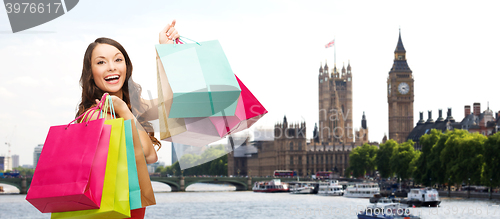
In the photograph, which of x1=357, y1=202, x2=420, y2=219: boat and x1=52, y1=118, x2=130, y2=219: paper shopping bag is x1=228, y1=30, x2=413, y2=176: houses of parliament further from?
x1=52, y1=118, x2=130, y2=219: paper shopping bag

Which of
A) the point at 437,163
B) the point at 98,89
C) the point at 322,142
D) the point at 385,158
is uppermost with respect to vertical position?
the point at 322,142

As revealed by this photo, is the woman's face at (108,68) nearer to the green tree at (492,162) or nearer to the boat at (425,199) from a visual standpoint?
the green tree at (492,162)

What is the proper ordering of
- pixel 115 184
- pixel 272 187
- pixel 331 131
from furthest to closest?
1. pixel 331 131
2. pixel 272 187
3. pixel 115 184

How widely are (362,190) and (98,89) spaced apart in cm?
7385

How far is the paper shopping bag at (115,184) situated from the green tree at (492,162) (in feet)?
169

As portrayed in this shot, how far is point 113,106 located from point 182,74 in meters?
0.63

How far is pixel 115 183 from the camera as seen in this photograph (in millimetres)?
3045

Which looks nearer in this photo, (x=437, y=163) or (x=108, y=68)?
(x=108, y=68)

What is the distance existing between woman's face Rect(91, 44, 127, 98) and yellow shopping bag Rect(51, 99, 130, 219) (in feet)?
2.04

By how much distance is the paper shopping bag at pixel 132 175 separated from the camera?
310 centimetres

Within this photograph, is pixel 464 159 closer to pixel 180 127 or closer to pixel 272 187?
pixel 272 187

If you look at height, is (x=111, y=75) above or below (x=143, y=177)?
above

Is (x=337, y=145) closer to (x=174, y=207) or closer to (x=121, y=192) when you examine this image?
(x=174, y=207)

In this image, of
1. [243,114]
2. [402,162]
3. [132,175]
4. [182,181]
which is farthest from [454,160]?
[132,175]
